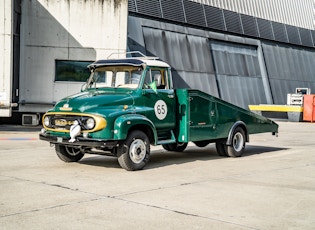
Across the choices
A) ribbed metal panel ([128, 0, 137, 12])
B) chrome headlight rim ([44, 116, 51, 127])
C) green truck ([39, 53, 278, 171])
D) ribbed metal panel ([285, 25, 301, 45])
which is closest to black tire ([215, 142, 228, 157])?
green truck ([39, 53, 278, 171])

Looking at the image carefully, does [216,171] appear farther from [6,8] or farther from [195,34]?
[195,34]

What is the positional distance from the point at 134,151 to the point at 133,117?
708 mm

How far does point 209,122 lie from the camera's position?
1162 cm

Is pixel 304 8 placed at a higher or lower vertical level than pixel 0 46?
higher

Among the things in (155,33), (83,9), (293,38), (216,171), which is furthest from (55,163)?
(293,38)

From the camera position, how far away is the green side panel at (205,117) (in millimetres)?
11023

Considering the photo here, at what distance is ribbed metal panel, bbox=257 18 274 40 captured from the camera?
115ft

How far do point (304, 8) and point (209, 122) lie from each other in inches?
1243

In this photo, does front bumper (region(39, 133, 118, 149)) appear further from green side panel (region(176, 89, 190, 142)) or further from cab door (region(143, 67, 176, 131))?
green side panel (region(176, 89, 190, 142))

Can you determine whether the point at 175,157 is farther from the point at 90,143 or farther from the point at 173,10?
the point at 173,10

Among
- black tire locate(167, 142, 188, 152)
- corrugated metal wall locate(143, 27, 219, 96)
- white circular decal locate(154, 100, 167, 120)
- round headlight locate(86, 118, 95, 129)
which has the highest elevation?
corrugated metal wall locate(143, 27, 219, 96)

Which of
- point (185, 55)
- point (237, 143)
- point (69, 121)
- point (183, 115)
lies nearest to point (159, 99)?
point (183, 115)

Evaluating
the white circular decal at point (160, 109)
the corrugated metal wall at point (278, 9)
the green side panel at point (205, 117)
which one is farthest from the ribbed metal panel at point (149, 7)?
the white circular decal at point (160, 109)

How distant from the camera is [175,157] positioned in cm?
1227
